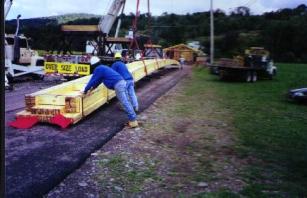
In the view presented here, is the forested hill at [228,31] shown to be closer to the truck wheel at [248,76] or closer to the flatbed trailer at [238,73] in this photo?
the flatbed trailer at [238,73]

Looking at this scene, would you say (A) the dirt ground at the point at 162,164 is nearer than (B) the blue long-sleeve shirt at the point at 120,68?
Yes

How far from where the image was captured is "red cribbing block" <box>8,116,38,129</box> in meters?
8.64

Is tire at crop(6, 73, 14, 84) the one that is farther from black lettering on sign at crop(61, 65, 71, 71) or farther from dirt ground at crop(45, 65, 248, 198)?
dirt ground at crop(45, 65, 248, 198)

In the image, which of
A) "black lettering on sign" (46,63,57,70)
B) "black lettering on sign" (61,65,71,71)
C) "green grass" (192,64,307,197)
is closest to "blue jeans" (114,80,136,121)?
"green grass" (192,64,307,197)

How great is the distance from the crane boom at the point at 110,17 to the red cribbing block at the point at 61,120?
49.2 feet

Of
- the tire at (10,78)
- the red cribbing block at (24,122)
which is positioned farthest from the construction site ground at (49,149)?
the tire at (10,78)

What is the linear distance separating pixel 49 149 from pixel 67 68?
11.9 meters

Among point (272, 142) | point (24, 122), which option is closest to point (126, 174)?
point (272, 142)

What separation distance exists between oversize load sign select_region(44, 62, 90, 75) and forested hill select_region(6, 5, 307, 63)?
3097 mm

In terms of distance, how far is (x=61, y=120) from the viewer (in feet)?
28.6

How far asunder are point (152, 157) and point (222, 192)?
186cm

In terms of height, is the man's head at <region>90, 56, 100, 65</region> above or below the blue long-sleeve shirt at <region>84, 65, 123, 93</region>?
above

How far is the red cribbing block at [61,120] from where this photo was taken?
8.69 metres

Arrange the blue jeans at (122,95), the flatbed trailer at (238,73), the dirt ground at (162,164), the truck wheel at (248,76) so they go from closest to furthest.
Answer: the dirt ground at (162,164)
the blue jeans at (122,95)
the flatbed trailer at (238,73)
the truck wheel at (248,76)
